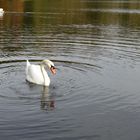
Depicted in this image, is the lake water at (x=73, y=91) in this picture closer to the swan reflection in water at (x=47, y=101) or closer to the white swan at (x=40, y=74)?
the swan reflection in water at (x=47, y=101)

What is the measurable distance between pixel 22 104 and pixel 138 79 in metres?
8.41

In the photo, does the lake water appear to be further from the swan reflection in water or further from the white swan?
the white swan

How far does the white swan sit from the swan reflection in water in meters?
1.10

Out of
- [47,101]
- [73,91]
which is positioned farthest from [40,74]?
[47,101]

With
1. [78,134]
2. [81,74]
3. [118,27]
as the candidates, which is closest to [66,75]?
[81,74]

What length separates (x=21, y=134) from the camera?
16.5 m

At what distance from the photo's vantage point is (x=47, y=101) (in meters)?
20.6

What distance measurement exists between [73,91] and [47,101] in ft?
6.69

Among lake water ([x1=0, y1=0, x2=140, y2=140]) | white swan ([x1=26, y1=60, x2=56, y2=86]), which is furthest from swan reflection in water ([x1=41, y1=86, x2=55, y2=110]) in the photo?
white swan ([x1=26, y1=60, x2=56, y2=86])

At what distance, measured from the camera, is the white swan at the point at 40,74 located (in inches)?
926

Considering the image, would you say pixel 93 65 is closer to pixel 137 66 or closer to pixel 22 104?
pixel 137 66

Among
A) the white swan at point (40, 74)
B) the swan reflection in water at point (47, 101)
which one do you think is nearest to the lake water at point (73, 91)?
the swan reflection in water at point (47, 101)

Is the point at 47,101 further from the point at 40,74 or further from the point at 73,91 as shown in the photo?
the point at 40,74

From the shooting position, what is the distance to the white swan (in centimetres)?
2353
